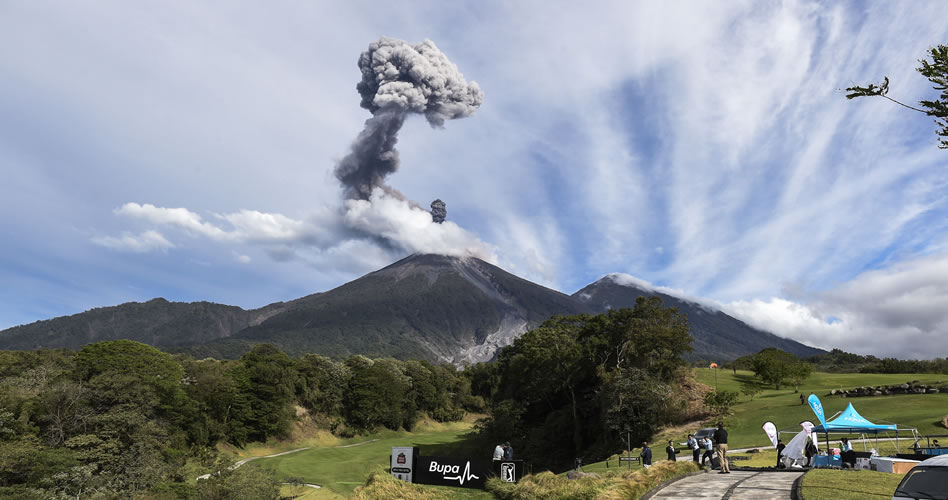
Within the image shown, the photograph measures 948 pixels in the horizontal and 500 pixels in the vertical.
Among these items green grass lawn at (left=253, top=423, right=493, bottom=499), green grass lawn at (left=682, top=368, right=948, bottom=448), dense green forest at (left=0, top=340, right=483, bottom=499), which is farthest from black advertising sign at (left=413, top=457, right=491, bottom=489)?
green grass lawn at (left=682, top=368, right=948, bottom=448)

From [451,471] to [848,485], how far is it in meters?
13.9

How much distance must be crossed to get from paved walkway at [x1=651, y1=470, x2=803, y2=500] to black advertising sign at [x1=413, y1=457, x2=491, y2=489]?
7.59 metres

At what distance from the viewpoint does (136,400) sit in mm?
53719

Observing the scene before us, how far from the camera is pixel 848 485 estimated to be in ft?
51.5

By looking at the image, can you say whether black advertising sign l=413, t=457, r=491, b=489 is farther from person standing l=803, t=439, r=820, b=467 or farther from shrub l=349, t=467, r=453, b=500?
person standing l=803, t=439, r=820, b=467

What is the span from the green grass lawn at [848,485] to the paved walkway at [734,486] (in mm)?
612

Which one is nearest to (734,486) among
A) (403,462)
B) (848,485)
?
(848,485)

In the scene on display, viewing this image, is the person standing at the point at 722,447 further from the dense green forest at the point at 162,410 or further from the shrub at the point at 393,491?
the dense green forest at the point at 162,410

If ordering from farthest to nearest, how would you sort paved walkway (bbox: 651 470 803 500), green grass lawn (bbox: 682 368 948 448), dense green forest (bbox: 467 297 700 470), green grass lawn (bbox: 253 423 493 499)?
green grass lawn (bbox: 253 423 493 499), dense green forest (bbox: 467 297 700 470), green grass lawn (bbox: 682 368 948 448), paved walkway (bbox: 651 470 803 500)

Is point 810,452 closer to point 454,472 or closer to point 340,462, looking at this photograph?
point 454,472

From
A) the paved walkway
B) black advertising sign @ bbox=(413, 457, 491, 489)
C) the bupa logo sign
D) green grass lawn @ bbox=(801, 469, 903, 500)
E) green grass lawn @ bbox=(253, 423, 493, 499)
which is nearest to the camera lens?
green grass lawn @ bbox=(801, 469, 903, 500)

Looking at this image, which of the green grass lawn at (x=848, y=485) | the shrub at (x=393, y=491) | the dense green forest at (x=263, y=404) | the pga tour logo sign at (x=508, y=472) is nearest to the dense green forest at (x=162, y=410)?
the dense green forest at (x=263, y=404)

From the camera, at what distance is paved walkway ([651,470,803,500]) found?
14.7m

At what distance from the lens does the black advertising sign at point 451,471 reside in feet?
69.5
